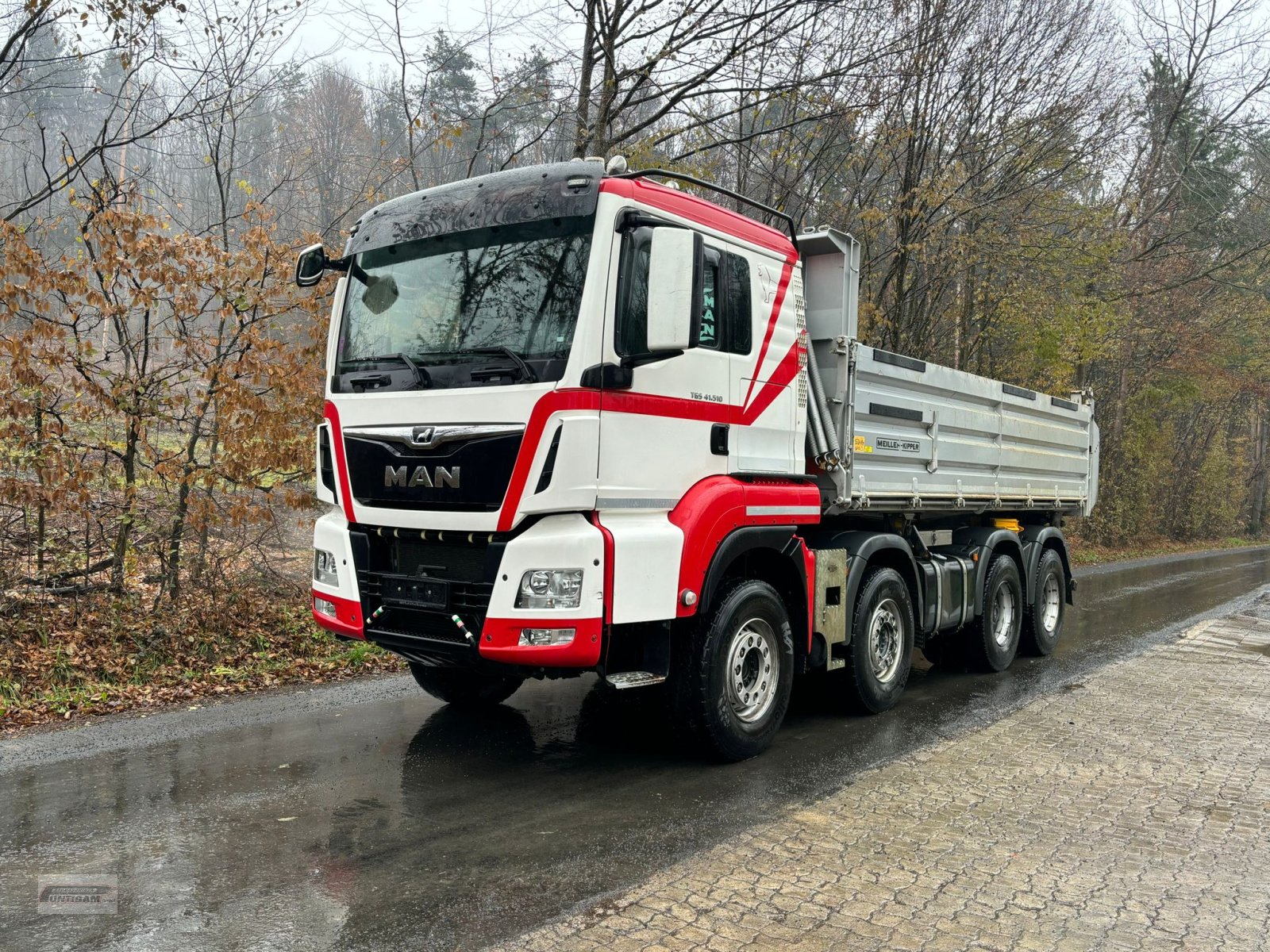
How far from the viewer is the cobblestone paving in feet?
11.4

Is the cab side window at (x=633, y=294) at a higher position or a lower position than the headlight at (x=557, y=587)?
higher

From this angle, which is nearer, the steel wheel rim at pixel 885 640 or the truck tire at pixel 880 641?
the truck tire at pixel 880 641

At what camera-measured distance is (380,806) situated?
470cm

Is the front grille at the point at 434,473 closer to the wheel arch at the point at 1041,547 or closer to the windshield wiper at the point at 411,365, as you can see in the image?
the windshield wiper at the point at 411,365

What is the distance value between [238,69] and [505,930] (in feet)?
30.6

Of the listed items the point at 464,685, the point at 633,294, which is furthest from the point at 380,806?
the point at 633,294

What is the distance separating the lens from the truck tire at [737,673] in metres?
5.26

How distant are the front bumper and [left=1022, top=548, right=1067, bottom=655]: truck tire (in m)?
6.10

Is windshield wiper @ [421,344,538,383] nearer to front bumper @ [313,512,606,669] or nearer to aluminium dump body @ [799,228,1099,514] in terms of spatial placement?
front bumper @ [313,512,606,669]

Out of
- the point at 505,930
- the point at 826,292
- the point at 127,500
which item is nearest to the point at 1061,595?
the point at 826,292

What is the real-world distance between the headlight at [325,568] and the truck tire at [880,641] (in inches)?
133

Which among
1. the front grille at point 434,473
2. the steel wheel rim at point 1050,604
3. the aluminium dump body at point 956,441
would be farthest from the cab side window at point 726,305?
the steel wheel rim at point 1050,604

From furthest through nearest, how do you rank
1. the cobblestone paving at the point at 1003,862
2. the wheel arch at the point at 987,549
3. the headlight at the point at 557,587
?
the wheel arch at the point at 987,549
the headlight at the point at 557,587
the cobblestone paving at the point at 1003,862

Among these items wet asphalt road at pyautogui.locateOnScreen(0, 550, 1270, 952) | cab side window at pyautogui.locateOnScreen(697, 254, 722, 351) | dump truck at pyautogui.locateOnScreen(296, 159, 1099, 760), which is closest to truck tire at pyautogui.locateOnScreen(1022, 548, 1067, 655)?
wet asphalt road at pyautogui.locateOnScreen(0, 550, 1270, 952)
